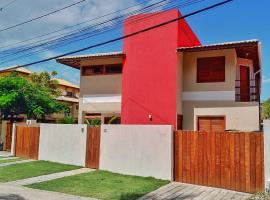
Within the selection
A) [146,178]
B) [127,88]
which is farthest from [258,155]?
[127,88]

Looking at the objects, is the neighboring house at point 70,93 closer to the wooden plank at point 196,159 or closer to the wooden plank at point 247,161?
the wooden plank at point 196,159

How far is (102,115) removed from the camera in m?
19.8

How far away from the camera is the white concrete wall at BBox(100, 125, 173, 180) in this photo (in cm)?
1157

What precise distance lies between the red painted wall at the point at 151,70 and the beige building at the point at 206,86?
1.89ft

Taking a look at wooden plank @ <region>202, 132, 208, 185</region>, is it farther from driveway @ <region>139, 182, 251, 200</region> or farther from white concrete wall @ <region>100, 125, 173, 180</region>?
Answer: white concrete wall @ <region>100, 125, 173, 180</region>

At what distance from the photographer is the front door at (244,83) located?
17375 mm

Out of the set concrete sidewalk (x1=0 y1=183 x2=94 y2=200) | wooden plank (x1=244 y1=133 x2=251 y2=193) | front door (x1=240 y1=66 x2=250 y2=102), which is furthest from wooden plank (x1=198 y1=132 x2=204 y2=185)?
front door (x1=240 y1=66 x2=250 y2=102)

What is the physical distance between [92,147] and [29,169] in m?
2.83

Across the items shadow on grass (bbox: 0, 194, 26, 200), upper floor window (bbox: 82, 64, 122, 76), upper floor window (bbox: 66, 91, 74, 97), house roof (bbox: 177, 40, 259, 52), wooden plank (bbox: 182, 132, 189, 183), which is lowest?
shadow on grass (bbox: 0, 194, 26, 200)

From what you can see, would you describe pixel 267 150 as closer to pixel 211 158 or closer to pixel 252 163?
pixel 252 163

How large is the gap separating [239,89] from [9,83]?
18452 mm

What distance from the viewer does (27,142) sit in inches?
685

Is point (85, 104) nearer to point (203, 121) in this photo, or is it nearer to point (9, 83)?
point (203, 121)

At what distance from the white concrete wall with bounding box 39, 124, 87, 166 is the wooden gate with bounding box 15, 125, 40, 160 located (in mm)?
464
